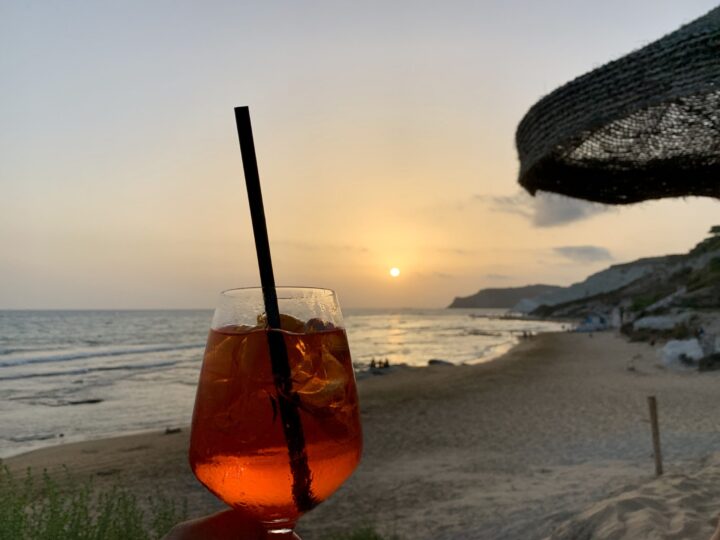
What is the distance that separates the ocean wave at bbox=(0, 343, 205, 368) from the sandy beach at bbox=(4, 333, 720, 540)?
16.3 m

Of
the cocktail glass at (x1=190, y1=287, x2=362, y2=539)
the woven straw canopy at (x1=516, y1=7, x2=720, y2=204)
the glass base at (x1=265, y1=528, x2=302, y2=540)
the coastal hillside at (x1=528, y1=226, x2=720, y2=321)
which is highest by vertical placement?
the woven straw canopy at (x1=516, y1=7, x2=720, y2=204)

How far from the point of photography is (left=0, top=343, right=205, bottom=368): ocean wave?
2459 cm

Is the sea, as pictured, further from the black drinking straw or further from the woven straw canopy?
the black drinking straw

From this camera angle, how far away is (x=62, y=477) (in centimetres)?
784

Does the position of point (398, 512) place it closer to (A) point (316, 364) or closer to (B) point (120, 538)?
(B) point (120, 538)

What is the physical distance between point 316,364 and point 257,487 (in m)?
0.23

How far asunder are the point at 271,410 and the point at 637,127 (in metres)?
2.53

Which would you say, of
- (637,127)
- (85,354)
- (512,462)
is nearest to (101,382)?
(85,354)

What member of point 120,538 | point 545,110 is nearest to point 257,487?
point 545,110

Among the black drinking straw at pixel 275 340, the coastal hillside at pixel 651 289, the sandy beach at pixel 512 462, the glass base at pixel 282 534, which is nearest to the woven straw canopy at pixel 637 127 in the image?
the black drinking straw at pixel 275 340

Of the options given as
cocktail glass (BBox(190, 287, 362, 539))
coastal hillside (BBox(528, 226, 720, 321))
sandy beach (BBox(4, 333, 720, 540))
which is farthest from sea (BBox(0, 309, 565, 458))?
cocktail glass (BBox(190, 287, 362, 539))

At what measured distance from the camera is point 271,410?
96 cm

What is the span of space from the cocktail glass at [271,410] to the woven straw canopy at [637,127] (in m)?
1.99

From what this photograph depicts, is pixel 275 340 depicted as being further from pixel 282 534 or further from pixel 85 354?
pixel 85 354
